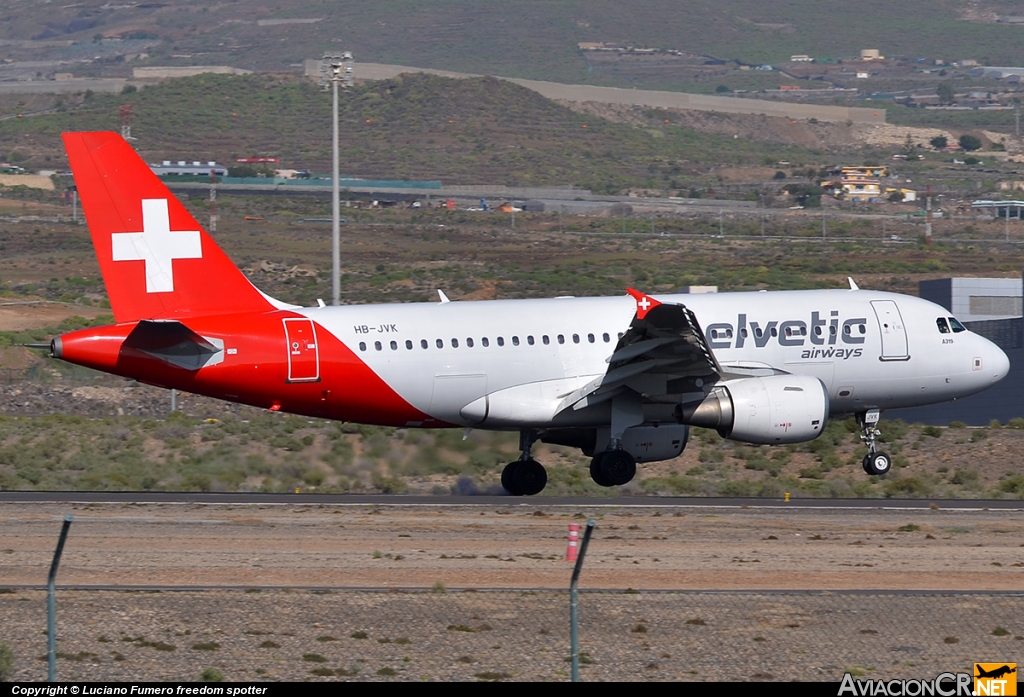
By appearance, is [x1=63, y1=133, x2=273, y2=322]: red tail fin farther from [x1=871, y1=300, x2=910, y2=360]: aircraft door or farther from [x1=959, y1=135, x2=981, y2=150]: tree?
[x1=959, y1=135, x2=981, y2=150]: tree

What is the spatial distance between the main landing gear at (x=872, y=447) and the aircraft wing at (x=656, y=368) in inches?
145

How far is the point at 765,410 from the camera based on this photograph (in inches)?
1123

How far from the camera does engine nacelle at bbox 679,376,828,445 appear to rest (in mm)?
28562

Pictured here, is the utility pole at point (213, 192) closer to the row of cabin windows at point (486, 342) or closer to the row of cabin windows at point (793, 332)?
the row of cabin windows at point (486, 342)

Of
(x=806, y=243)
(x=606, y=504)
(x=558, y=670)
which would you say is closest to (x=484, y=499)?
(x=606, y=504)

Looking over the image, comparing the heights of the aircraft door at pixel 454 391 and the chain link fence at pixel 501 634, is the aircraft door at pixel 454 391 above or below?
below

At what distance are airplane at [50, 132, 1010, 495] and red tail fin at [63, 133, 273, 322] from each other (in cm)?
3

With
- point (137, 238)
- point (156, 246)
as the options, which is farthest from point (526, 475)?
point (137, 238)

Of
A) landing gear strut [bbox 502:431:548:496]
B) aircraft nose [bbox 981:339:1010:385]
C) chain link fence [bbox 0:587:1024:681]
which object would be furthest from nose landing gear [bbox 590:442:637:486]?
chain link fence [bbox 0:587:1024:681]

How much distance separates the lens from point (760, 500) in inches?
1148

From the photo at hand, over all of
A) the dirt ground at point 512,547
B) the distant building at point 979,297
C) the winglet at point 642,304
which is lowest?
the distant building at point 979,297

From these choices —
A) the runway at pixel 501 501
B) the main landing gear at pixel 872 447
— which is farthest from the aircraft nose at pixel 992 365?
the runway at pixel 501 501

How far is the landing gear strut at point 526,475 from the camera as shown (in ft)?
98.9

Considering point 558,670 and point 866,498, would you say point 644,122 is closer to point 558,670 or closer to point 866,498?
point 866,498
